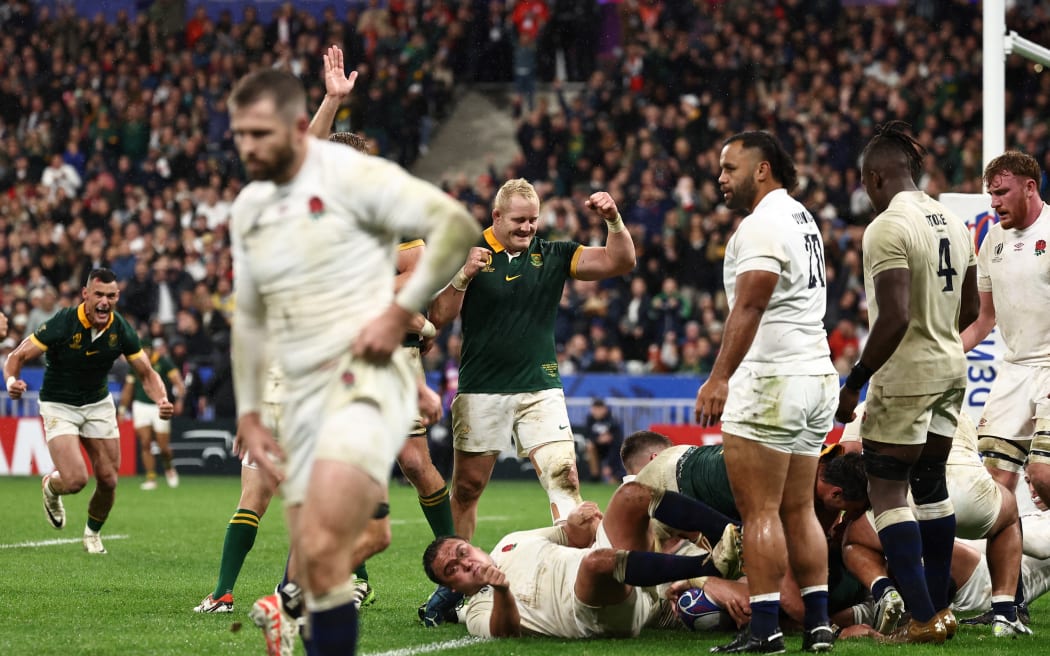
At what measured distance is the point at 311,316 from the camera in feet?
15.4

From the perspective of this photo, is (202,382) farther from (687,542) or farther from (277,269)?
(277,269)

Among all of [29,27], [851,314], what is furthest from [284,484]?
[29,27]

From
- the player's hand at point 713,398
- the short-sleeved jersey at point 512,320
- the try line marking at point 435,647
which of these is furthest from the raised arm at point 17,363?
the player's hand at point 713,398

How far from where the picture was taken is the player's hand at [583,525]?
7.50m

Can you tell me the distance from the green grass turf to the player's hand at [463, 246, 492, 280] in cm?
208

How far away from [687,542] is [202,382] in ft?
52.5

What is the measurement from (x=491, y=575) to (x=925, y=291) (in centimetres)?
268

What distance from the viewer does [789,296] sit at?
6.53 m

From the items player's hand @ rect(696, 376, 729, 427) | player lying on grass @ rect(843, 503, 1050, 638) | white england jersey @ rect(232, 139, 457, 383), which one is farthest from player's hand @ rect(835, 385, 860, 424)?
white england jersey @ rect(232, 139, 457, 383)

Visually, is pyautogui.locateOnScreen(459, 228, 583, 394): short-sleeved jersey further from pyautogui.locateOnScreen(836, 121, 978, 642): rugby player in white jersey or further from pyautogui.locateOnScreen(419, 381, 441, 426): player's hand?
pyautogui.locateOnScreen(419, 381, 441, 426): player's hand

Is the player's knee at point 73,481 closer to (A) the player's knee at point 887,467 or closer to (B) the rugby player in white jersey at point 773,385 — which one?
(B) the rugby player in white jersey at point 773,385

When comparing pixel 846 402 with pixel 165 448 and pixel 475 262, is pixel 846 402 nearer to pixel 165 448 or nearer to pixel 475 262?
pixel 475 262

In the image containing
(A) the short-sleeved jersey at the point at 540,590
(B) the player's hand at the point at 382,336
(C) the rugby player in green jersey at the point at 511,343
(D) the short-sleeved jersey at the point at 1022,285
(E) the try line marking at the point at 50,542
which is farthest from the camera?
(E) the try line marking at the point at 50,542

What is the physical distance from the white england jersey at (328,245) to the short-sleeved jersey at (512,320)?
11.5ft
